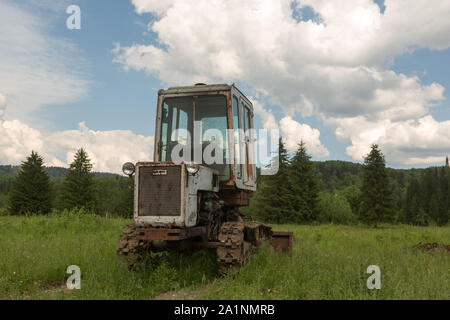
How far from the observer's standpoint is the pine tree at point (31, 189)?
44.5m

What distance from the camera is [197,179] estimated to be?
21.0 ft

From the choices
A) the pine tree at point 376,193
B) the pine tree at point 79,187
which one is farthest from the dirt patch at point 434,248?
the pine tree at point 79,187

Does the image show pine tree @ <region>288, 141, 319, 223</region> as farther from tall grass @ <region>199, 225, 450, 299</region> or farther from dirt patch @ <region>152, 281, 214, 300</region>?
dirt patch @ <region>152, 281, 214, 300</region>

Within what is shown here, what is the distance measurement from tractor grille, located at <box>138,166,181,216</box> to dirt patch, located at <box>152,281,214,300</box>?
1.20m

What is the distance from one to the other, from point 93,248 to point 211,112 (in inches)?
176

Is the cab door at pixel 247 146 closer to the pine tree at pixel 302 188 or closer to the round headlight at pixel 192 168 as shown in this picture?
the round headlight at pixel 192 168

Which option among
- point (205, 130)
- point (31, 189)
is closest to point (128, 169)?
point (205, 130)

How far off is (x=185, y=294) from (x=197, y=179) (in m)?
1.85

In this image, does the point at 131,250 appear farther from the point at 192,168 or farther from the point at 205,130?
the point at 205,130

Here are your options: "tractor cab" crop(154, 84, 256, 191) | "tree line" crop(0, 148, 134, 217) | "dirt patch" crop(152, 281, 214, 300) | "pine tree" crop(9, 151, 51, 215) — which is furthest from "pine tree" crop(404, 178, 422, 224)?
"dirt patch" crop(152, 281, 214, 300)

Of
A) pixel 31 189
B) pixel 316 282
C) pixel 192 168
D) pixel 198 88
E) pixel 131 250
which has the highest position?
pixel 198 88

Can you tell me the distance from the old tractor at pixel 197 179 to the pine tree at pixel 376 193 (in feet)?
136
